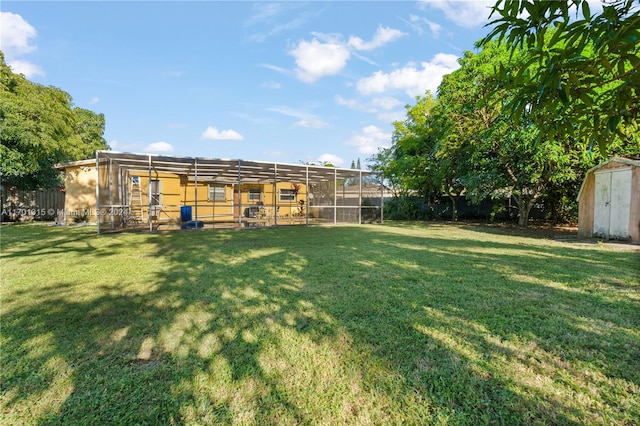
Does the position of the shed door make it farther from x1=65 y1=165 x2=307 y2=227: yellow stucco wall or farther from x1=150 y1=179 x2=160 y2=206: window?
x1=150 y1=179 x2=160 y2=206: window

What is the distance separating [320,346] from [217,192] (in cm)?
1652

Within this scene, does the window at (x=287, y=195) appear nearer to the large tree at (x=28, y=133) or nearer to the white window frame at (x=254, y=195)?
the white window frame at (x=254, y=195)

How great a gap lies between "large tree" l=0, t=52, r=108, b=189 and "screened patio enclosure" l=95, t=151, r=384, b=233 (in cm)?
298

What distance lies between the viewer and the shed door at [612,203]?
7.68 meters

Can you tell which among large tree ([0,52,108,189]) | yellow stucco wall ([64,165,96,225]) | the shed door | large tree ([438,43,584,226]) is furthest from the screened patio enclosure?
the shed door

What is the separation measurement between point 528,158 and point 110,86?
1663 centimetres

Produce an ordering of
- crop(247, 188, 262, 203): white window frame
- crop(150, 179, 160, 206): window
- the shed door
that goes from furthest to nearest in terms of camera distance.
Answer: crop(247, 188, 262, 203): white window frame → crop(150, 179, 160, 206): window → the shed door

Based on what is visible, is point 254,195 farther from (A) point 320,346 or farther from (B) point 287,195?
(A) point 320,346

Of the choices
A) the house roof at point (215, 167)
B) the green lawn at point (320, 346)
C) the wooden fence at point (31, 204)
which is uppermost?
the house roof at point (215, 167)

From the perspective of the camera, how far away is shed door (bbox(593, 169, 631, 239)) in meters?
7.68

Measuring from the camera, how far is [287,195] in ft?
63.4

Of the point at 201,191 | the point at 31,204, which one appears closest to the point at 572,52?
the point at 201,191

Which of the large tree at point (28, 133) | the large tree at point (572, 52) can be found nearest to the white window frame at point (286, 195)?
the large tree at point (28, 133)

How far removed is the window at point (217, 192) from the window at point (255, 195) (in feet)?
4.97
